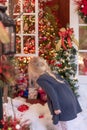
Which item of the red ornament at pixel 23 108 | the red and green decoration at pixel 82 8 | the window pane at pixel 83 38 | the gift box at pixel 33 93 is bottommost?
the red ornament at pixel 23 108

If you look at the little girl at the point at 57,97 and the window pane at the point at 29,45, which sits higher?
the window pane at the point at 29,45

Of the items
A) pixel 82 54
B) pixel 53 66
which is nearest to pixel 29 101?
pixel 53 66

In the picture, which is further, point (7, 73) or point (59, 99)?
point (59, 99)

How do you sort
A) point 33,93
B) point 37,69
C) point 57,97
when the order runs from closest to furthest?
point 57,97
point 37,69
point 33,93

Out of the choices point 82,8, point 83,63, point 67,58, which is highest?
point 82,8

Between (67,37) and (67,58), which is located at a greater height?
(67,37)

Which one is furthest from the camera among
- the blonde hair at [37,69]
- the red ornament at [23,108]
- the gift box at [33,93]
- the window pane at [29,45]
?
the window pane at [29,45]

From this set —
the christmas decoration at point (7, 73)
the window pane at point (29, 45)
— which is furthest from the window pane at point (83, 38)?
the christmas decoration at point (7, 73)

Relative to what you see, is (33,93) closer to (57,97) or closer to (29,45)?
(29,45)

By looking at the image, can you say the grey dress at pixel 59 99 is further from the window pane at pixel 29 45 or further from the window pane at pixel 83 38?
the window pane at pixel 29 45

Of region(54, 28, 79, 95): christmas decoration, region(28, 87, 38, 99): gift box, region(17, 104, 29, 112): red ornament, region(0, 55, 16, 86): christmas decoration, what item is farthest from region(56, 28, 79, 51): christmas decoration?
region(0, 55, 16, 86): christmas decoration

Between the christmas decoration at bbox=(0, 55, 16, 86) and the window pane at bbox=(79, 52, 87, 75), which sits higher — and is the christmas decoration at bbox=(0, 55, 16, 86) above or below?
above

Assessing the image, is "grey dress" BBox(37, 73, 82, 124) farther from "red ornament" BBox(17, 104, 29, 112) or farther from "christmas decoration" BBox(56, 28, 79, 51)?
"christmas decoration" BBox(56, 28, 79, 51)

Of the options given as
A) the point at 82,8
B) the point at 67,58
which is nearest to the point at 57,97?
the point at 67,58
